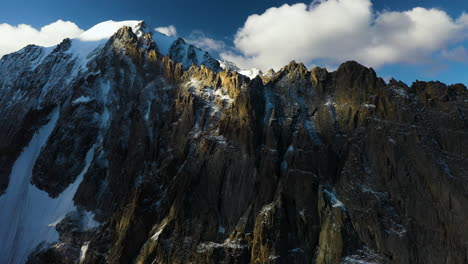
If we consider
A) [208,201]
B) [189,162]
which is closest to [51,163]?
[189,162]

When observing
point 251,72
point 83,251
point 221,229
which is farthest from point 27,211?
point 251,72

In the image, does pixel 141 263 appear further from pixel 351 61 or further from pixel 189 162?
pixel 351 61

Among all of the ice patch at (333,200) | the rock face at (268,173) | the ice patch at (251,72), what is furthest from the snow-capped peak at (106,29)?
the ice patch at (333,200)

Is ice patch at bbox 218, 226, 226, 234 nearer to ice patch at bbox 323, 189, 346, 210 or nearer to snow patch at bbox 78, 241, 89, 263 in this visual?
ice patch at bbox 323, 189, 346, 210

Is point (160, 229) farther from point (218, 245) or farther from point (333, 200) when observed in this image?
point (333, 200)

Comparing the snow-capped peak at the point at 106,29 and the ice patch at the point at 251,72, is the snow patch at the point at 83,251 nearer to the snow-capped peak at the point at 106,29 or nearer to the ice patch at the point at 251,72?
the snow-capped peak at the point at 106,29

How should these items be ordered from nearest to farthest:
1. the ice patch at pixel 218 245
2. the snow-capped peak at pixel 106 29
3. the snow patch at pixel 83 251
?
the ice patch at pixel 218 245
the snow patch at pixel 83 251
the snow-capped peak at pixel 106 29
